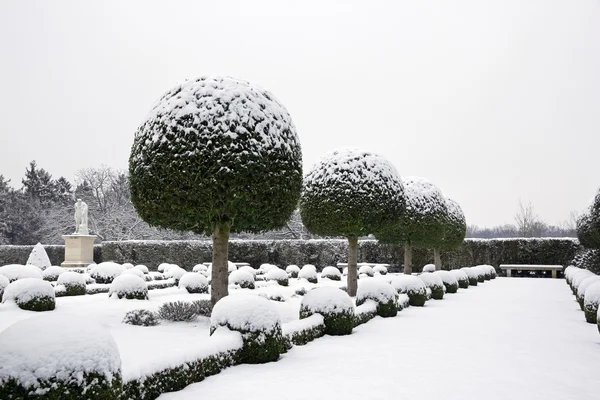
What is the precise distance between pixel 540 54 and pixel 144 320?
983cm

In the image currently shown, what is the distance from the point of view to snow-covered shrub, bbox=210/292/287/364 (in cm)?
674

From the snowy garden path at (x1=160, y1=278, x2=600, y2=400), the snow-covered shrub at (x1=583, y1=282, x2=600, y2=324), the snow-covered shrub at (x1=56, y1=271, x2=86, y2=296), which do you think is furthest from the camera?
the snow-covered shrub at (x1=56, y1=271, x2=86, y2=296)

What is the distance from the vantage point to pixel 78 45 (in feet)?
66.1

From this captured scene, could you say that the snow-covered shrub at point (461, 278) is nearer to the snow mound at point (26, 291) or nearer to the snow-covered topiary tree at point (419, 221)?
the snow-covered topiary tree at point (419, 221)

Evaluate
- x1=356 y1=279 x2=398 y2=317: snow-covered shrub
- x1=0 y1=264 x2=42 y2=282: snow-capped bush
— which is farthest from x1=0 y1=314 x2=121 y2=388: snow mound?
x1=0 y1=264 x2=42 y2=282: snow-capped bush

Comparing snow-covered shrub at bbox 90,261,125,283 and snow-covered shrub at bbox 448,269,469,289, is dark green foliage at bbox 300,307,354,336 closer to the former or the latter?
snow-covered shrub at bbox 90,261,125,283

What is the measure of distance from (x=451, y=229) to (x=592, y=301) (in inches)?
567

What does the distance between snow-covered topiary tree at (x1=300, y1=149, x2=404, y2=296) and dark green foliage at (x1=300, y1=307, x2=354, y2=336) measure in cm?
520

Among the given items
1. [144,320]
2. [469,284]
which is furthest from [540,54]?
[469,284]

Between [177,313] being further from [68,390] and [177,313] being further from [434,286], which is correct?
[434,286]

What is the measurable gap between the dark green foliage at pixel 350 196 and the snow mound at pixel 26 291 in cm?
735

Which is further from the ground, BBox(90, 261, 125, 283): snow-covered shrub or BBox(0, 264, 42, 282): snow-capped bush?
BBox(0, 264, 42, 282): snow-capped bush

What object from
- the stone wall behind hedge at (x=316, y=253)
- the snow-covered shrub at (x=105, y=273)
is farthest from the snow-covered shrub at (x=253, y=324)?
the stone wall behind hedge at (x=316, y=253)

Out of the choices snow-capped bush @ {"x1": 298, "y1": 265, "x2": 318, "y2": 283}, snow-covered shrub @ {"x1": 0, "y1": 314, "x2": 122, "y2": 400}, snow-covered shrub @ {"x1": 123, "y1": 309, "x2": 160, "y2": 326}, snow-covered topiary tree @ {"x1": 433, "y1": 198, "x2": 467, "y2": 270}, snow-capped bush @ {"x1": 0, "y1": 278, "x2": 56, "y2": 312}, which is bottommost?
snow-capped bush @ {"x1": 298, "y1": 265, "x2": 318, "y2": 283}
